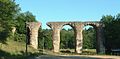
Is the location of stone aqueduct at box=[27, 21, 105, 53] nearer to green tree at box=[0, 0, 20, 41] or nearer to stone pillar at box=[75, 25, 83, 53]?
stone pillar at box=[75, 25, 83, 53]

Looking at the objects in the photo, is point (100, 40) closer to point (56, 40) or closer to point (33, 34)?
point (56, 40)

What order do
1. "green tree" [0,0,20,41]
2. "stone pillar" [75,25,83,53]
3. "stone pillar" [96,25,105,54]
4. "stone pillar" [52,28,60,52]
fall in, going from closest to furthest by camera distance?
"green tree" [0,0,20,41], "stone pillar" [75,25,83,53], "stone pillar" [96,25,105,54], "stone pillar" [52,28,60,52]

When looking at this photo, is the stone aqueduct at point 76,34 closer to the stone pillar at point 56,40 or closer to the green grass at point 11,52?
the stone pillar at point 56,40

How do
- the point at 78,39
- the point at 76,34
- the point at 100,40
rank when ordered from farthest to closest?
the point at 76,34 < the point at 100,40 < the point at 78,39

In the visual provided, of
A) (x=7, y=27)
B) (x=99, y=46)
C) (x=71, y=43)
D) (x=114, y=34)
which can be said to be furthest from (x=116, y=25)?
(x=71, y=43)

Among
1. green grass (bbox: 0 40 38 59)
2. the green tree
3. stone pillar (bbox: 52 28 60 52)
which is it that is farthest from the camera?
stone pillar (bbox: 52 28 60 52)

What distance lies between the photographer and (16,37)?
3659 inches

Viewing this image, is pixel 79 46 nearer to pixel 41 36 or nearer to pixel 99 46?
pixel 99 46

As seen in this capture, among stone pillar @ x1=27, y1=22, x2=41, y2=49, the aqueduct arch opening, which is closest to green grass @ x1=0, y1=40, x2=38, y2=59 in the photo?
the aqueduct arch opening

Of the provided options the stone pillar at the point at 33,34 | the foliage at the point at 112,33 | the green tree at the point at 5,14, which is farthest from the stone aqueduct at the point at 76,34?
the green tree at the point at 5,14

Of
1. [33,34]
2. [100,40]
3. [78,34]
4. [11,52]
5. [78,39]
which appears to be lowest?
[11,52]

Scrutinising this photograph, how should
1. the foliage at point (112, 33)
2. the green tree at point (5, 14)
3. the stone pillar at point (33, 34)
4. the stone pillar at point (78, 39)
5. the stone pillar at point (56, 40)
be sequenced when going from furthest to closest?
the stone pillar at point (33, 34) < the stone pillar at point (56, 40) < the stone pillar at point (78, 39) < the foliage at point (112, 33) < the green tree at point (5, 14)

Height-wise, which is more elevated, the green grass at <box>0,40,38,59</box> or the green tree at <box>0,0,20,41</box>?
the green tree at <box>0,0,20,41</box>

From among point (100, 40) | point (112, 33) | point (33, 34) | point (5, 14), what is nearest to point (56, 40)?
point (33, 34)
